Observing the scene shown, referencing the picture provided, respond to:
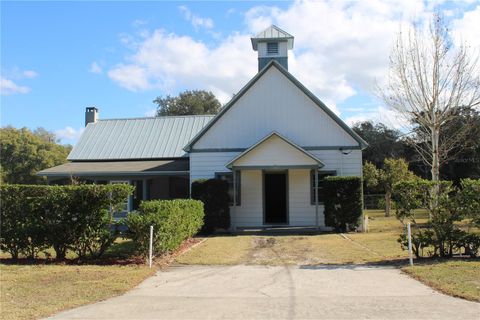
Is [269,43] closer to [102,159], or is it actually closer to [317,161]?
[317,161]

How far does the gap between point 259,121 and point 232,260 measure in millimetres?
10718

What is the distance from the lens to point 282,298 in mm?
7844

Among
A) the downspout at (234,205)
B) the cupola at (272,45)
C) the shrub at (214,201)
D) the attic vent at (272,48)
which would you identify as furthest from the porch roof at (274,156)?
the attic vent at (272,48)

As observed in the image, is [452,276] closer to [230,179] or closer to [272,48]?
[230,179]

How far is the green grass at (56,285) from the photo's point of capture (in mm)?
7508

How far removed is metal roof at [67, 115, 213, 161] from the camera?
27531 mm

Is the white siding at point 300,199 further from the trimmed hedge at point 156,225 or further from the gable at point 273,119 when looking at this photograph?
the trimmed hedge at point 156,225

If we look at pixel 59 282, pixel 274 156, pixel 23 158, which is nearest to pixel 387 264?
pixel 59 282

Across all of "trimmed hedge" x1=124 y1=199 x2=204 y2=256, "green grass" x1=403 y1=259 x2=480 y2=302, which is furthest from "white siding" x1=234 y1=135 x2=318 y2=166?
"green grass" x1=403 y1=259 x2=480 y2=302

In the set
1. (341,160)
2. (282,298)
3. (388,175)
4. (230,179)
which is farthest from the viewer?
(388,175)

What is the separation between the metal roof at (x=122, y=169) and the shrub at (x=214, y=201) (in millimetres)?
3115

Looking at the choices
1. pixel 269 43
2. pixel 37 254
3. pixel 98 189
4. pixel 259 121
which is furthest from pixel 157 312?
→ pixel 269 43

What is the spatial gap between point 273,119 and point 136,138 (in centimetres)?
1059

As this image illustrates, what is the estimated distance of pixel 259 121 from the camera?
22109 millimetres
